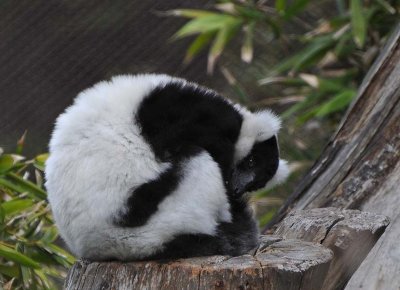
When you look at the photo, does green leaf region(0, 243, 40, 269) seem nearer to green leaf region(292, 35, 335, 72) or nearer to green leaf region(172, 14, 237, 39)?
green leaf region(172, 14, 237, 39)

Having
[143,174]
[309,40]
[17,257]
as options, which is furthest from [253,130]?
[309,40]

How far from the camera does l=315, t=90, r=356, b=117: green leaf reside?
403 centimetres

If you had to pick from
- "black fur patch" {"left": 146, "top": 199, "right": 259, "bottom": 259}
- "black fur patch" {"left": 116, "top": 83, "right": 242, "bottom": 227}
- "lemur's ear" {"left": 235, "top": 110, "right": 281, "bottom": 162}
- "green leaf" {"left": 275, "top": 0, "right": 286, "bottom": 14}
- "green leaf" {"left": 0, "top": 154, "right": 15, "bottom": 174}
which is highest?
"black fur patch" {"left": 116, "top": 83, "right": 242, "bottom": 227}

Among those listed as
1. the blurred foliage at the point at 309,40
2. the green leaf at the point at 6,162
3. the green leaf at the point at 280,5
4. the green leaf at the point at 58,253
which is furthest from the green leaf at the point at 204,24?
the green leaf at the point at 58,253

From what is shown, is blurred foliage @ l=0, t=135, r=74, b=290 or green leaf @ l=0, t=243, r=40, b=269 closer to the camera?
green leaf @ l=0, t=243, r=40, b=269

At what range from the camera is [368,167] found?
3.05 metres

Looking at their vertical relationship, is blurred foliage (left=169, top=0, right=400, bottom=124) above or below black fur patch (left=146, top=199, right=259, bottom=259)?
below

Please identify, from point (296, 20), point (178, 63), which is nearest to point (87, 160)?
point (178, 63)

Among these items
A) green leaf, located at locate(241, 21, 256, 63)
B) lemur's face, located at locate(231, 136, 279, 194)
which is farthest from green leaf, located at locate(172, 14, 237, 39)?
lemur's face, located at locate(231, 136, 279, 194)

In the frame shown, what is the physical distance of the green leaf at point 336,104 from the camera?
4031 mm

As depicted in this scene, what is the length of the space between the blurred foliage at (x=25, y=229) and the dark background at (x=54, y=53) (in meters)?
0.25

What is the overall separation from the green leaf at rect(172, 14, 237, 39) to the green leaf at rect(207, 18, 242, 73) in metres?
0.02

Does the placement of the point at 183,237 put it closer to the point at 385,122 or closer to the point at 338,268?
the point at 338,268

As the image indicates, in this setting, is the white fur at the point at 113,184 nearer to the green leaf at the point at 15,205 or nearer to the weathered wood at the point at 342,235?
the weathered wood at the point at 342,235
